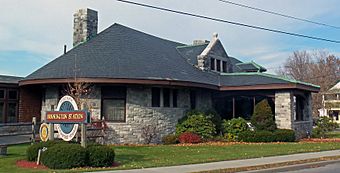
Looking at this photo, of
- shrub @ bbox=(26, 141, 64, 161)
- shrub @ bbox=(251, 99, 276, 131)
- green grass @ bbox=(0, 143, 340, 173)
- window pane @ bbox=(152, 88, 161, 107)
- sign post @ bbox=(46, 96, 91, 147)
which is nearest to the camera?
sign post @ bbox=(46, 96, 91, 147)

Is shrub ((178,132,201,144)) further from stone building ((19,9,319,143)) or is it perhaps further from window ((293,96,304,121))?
window ((293,96,304,121))

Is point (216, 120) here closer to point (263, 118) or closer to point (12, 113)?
point (263, 118)

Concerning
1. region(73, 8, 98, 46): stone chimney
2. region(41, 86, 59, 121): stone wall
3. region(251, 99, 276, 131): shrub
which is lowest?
region(251, 99, 276, 131): shrub

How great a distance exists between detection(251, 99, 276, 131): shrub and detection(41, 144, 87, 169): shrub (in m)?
14.4

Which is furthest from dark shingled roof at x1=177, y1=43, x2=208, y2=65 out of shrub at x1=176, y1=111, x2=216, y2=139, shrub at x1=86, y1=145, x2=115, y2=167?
shrub at x1=86, y1=145, x2=115, y2=167

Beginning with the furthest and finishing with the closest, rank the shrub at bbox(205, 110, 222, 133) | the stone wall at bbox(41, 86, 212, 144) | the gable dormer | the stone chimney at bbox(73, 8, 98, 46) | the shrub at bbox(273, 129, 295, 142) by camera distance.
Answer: the gable dormer → the stone chimney at bbox(73, 8, 98, 46) → the shrub at bbox(205, 110, 222, 133) → the shrub at bbox(273, 129, 295, 142) → the stone wall at bbox(41, 86, 212, 144)

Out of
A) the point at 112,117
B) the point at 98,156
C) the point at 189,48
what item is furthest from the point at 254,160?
the point at 189,48

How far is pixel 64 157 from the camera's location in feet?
41.2

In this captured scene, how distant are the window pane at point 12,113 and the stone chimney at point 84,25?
5736 mm

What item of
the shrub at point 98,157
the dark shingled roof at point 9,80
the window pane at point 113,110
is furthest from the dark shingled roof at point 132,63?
the shrub at point 98,157

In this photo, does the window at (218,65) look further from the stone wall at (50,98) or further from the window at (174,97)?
the stone wall at (50,98)

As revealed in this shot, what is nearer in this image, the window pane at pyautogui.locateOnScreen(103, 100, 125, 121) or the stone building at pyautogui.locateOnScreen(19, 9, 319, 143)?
the stone building at pyautogui.locateOnScreen(19, 9, 319, 143)

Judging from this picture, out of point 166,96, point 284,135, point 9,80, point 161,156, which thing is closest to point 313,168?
point 161,156

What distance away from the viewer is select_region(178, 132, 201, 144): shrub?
72.0 ft
